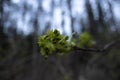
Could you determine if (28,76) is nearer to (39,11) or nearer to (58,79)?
(58,79)

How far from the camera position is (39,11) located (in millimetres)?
6852

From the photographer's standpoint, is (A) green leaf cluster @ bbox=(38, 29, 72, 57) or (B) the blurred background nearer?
(A) green leaf cluster @ bbox=(38, 29, 72, 57)

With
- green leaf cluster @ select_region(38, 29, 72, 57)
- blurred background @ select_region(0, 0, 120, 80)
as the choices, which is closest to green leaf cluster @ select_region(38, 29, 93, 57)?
green leaf cluster @ select_region(38, 29, 72, 57)

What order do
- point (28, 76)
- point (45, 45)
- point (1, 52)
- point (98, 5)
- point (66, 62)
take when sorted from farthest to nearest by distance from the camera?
point (28, 76) → point (66, 62) → point (1, 52) → point (98, 5) → point (45, 45)

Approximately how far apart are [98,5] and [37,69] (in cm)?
366

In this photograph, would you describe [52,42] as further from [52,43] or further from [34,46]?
[34,46]

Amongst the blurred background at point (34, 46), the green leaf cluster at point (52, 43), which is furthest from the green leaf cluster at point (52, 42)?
the blurred background at point (34, 46)

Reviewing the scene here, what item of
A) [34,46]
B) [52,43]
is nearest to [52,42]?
[52,43]

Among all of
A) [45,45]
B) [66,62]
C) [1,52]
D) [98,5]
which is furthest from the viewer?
[66,62]

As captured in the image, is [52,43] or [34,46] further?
[34,46]

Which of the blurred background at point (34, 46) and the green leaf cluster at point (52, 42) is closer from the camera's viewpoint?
the green leaf cluster at point (52, 42)

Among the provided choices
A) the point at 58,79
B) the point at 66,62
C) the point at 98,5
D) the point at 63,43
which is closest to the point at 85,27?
the point at 66,62

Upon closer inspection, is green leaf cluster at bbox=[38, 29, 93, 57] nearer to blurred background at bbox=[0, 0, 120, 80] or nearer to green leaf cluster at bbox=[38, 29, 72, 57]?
green leaf cluster at bbox=[38, 29, 72, 57]

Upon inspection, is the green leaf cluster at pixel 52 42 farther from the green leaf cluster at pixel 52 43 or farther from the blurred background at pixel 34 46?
the blurred background at pixel 34 46
